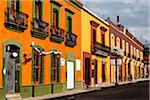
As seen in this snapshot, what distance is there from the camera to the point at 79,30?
32.8 meters

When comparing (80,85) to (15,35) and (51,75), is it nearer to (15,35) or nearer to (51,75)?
(51,75)

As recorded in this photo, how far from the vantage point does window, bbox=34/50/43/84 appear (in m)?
23.6

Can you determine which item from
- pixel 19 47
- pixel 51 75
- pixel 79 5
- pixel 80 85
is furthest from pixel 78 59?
pixel 19 47

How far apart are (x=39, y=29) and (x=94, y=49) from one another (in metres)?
14.5

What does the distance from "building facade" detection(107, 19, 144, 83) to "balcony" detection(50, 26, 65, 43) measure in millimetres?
17512

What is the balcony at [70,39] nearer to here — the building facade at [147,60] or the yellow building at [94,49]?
the yellow building at [94,49]

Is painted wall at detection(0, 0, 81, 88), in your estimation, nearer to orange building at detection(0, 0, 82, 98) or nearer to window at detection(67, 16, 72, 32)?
orange building at detection(0, 0, 82, 98)

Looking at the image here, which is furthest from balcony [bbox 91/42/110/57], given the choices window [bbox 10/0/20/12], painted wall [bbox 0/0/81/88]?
window [bbox 10/0/20/12]

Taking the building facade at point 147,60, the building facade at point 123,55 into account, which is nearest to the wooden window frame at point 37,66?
the building facade at point 123,55

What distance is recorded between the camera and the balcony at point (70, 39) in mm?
28972

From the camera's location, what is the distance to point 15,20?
66.6 ft

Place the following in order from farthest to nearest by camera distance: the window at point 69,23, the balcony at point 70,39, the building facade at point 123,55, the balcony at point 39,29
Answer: the building facade at point 123,55, the window at point 69,23, the balcony at point 70,39, the balcony at point 39,29

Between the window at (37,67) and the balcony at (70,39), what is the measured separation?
4.82 m

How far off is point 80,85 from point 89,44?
475 cm
